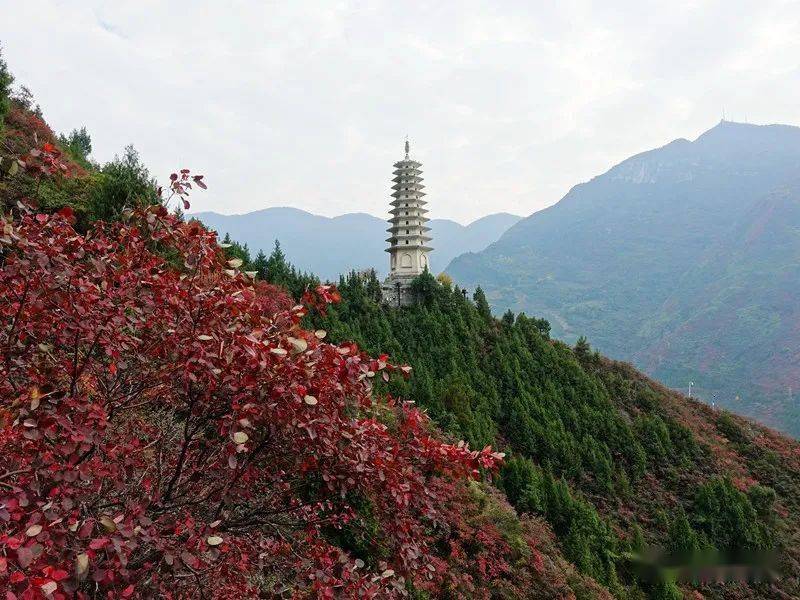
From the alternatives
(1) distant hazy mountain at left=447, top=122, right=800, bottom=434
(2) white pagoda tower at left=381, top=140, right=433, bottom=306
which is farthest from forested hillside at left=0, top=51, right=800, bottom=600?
(1) distant hazy mountain at left=447, top=122, right=800, bottom=434

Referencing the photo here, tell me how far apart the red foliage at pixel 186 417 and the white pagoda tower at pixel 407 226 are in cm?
3127

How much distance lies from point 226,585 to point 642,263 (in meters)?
200

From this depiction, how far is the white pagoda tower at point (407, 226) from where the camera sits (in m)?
35.6

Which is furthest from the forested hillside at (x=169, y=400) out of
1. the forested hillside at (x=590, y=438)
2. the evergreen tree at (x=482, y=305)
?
the evergreen tree at (x=482, y=305)

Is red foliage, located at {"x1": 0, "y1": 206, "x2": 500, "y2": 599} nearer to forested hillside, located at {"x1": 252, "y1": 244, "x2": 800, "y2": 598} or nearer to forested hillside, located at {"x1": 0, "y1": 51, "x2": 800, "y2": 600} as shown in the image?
forested hillside, located at {"x1": 0, "y1": 51, "x2": 800, "y2": 600}

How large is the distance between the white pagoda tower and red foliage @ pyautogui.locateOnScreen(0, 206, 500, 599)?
3127 cm

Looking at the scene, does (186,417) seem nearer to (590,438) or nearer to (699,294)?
(590,438)

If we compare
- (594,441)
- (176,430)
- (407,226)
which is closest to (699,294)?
(407,226)

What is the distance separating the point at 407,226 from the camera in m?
36.1

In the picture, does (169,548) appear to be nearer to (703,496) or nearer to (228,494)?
(228,494)

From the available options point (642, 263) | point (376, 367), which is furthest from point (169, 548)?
point (642, 263)

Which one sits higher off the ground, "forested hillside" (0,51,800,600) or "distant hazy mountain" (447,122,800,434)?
"distant hazy mountain" (447,122,800,434)

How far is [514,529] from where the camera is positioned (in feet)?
35.8

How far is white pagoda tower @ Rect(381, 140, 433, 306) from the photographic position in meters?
35.6
